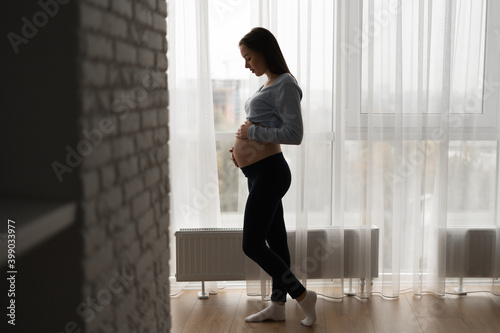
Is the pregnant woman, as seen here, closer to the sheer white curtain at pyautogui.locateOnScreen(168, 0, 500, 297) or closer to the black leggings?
the black leggings

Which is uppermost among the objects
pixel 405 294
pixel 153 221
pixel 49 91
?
pixel 49 91

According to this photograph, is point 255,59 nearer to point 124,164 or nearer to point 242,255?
point 242,255

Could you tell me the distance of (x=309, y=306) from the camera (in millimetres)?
3025

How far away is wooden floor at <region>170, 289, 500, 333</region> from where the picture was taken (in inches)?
120

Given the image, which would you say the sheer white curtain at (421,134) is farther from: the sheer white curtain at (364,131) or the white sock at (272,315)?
the white sock at (272,315)

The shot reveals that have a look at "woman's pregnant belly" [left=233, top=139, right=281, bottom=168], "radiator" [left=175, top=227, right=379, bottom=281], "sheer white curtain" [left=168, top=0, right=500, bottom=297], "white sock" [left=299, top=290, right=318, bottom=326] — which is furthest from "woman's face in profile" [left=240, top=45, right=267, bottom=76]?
"white sock" [left=299, top=290, right=318, bottom=326]

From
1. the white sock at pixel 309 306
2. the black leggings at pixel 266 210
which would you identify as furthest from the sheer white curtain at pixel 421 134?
the black leggings at pixel 266 210

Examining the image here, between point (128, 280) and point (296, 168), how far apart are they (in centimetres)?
198

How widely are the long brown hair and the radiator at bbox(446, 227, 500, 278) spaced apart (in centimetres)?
158

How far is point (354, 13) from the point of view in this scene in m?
3.44

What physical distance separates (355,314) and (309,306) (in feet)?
1.27

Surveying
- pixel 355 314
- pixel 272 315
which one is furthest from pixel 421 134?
pixel 272 315

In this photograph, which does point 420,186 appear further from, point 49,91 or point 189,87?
point 49,91

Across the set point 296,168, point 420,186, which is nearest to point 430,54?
point 420,186
